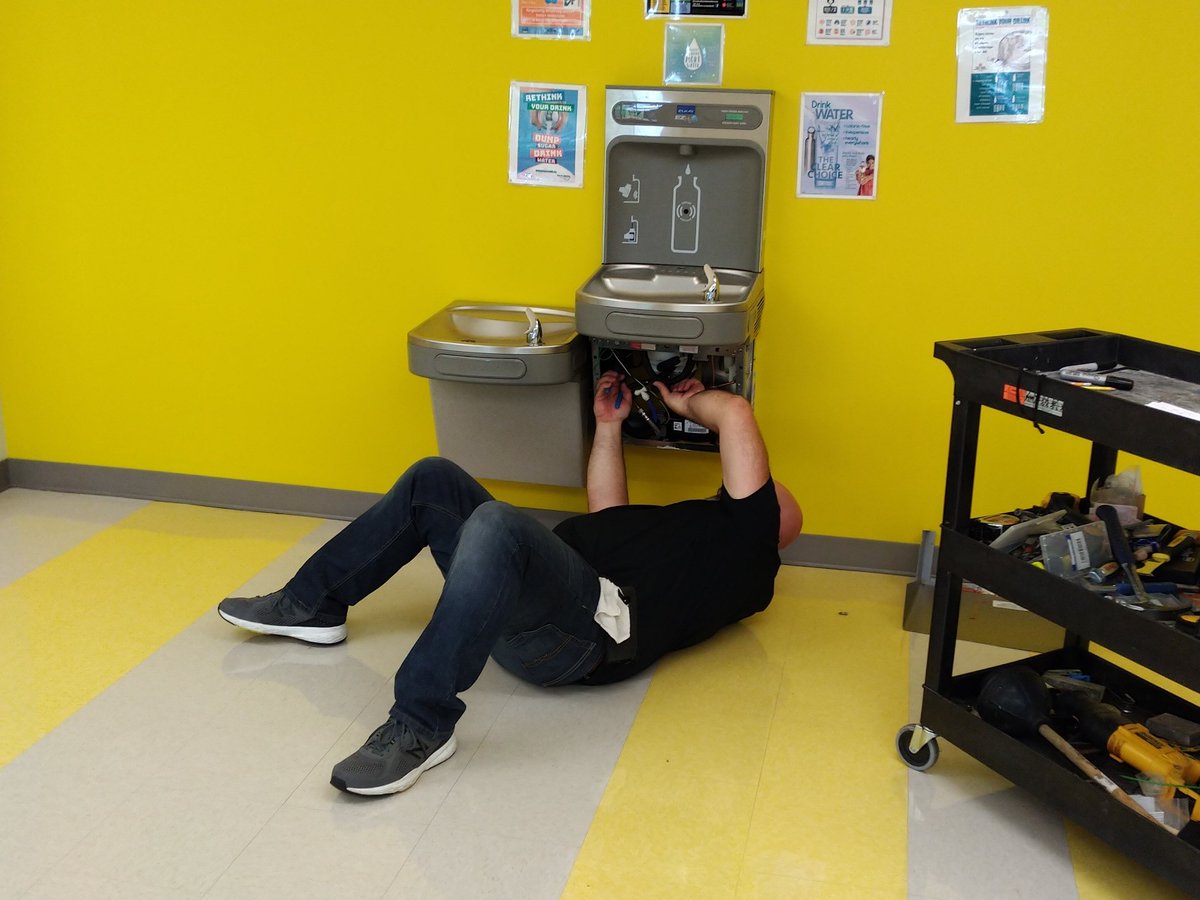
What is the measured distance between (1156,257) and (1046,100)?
0.49 meters

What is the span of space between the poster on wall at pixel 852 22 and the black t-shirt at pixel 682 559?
46.9 inches

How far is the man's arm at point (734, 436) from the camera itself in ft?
9.56

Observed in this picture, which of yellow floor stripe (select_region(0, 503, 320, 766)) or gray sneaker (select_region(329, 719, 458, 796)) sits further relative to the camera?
yellow floor stripe (select_region(0, 503, 320, 766))

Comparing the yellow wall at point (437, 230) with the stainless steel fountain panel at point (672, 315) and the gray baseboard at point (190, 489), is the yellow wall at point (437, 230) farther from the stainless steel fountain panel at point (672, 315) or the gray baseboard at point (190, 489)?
the stainless steel fountain panel at point (672, 315)

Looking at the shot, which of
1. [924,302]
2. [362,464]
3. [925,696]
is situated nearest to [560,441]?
[362,464]

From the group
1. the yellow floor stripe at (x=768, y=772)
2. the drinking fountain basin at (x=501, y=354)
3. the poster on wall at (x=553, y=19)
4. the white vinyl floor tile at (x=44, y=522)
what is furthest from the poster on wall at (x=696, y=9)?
the white vinyl floor tile at (x=44, y=522)

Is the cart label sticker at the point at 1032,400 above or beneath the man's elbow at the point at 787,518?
above

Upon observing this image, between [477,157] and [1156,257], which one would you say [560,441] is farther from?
[1156,257]

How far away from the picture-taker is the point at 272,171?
3658 millimetres

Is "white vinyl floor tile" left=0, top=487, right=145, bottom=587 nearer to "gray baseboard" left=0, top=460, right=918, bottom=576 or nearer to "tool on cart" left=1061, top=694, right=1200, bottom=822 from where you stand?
"gray baseboard" left=0, top=460, right=918, bottom=576

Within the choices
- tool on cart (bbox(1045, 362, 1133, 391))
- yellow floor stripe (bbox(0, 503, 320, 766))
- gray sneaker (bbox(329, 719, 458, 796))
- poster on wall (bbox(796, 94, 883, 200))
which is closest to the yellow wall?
poster on wall (bbox(796, 94, 883, 200))

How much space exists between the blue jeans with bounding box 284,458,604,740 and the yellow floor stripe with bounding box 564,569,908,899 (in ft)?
1.00

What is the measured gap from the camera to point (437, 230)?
360cm

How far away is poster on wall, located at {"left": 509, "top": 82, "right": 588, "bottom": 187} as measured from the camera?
3.41 metres
